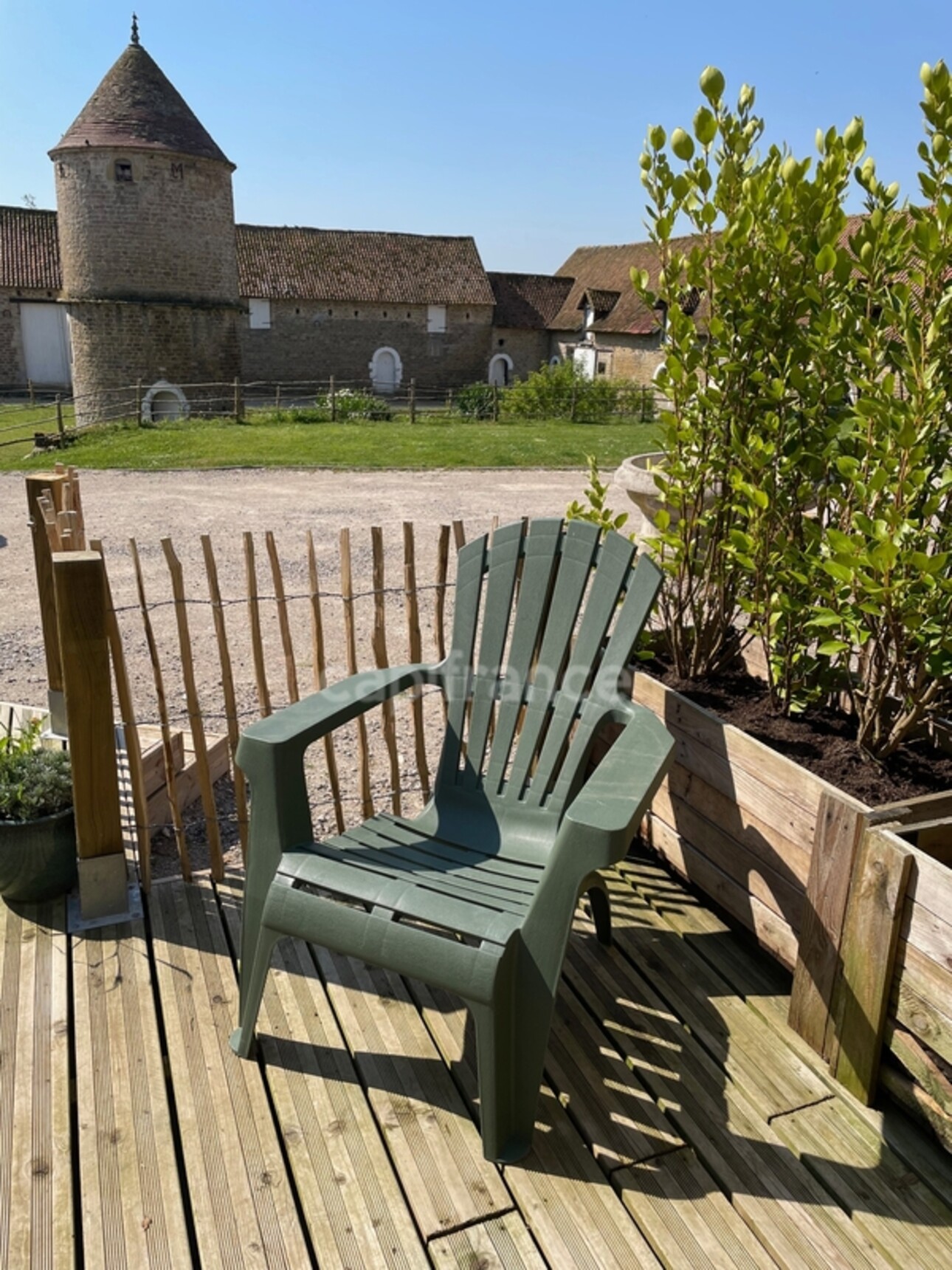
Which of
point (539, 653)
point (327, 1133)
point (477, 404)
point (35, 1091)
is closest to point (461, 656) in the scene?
point (539, 653)

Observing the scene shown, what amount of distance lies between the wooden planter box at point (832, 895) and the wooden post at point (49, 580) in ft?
7.18

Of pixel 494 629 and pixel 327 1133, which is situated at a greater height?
pixel 494 629

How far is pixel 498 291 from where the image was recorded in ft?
111

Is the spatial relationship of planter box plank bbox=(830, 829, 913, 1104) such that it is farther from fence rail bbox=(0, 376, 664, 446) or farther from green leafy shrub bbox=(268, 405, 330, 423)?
green leafy shrub bbox=(268, 405, 330, 423)

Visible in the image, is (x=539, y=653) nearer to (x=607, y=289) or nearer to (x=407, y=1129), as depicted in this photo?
(x=407, y=1129)

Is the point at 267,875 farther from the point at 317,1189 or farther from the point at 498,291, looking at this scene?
the point at 498,291

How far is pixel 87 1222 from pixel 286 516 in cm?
838

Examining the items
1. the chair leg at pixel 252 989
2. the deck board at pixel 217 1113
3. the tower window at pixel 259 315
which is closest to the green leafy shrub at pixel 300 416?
the tower window at pixel 259 315

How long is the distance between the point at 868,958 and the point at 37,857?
216cm

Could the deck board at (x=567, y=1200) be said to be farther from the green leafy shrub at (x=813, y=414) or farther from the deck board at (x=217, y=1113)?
the green leafy shrub at (x=813, y=414)

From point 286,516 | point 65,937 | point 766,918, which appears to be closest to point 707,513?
point 766,918

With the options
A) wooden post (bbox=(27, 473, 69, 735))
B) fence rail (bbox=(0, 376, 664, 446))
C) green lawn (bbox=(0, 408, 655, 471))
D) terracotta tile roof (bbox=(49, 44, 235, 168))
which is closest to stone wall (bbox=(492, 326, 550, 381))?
fence rail (bbox=(0, 376, 664, 446))

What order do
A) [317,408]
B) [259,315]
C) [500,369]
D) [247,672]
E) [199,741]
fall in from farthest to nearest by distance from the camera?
[500,369] < [259,315] < [317,408] < [247,672] < [199,741]

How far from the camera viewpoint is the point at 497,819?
2.49 metres
